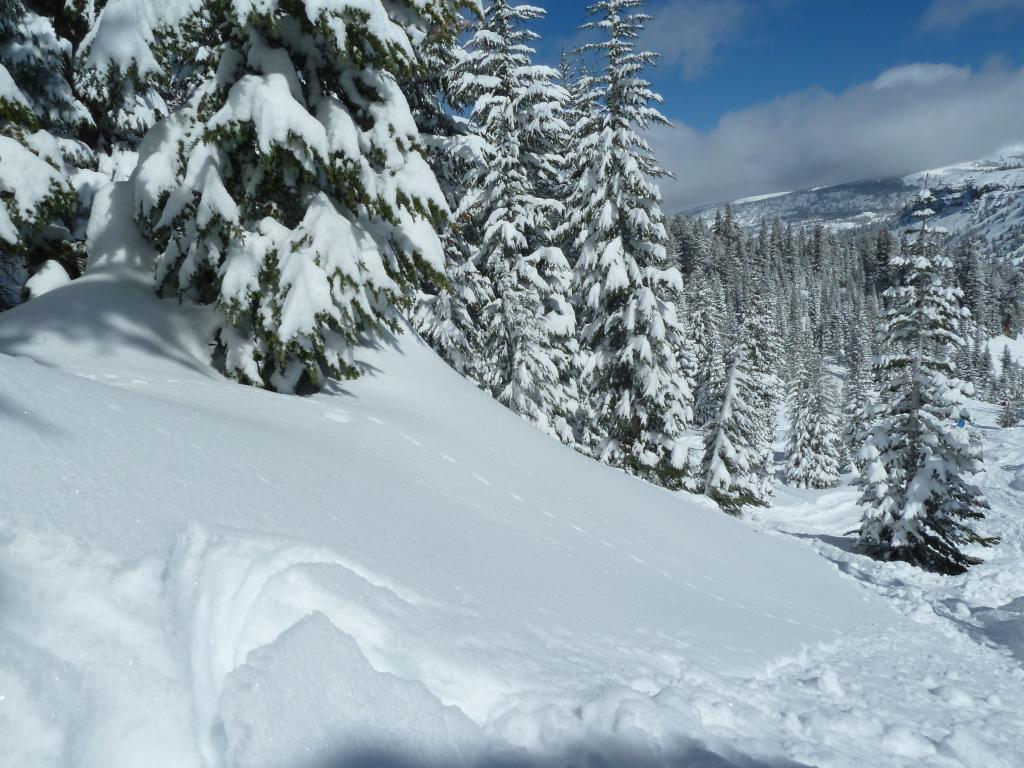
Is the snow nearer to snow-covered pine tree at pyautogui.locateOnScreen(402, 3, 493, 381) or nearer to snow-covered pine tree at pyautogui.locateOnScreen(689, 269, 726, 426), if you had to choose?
snow-covered pine tree at pyautogui.locateOnScreen(402, 3, 493, 381)

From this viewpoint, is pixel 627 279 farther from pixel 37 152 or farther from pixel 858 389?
pixel 858 389

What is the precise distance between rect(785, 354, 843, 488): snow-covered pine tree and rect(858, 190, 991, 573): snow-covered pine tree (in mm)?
33348

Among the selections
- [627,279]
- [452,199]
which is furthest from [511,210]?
[627,279]

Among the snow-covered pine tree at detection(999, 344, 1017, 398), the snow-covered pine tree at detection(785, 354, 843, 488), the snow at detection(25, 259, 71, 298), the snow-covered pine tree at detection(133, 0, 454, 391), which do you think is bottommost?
the snow-covered pine tree at detection(785, 354, 843, 488)

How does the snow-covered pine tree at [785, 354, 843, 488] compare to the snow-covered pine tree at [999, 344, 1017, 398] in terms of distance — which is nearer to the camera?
the snow-covered pine tree at [785, 354, 843, 488]

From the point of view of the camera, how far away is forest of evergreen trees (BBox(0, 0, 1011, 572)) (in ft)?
19.9

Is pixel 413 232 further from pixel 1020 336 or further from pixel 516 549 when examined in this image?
pixel 1020 336

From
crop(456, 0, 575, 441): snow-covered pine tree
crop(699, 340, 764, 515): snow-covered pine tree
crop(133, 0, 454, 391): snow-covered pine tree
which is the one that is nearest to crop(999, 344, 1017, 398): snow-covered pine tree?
crop(699, 340, 764, 515): snow-covered pine tree

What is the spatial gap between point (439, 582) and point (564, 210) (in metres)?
16.5

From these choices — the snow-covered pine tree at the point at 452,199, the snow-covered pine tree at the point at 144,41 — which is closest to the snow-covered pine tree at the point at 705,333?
the snow-covered pine tree at the point at 452,199

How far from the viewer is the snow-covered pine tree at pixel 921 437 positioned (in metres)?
15.5

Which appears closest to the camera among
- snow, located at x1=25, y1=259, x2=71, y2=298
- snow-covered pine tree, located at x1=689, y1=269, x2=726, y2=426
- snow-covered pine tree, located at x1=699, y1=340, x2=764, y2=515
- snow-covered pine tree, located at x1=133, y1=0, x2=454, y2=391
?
snow-covered pine tree, located at x1=133, y1=0, x2=454, y2=391

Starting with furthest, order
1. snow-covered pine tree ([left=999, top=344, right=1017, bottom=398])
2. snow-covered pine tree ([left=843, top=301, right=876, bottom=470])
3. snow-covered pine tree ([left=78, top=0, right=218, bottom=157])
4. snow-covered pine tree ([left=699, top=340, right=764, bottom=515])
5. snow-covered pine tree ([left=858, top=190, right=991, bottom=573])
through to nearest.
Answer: snow-covered pine tree ([left=999, top=344, right=1017, bottom=398]), snow-covered pine tree ([left=699, top=340, right=764, bottom=515]), snow-covered pine tree ([left=843, top=301, right=876, bottom=470]), snow-covered pine tree ([left=858, top=190, right=991, bottom=573]), snow-covered pine tree ([left=78, top=0, right=218, bottom=157])

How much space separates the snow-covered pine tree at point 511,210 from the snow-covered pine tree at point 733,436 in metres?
12.0
